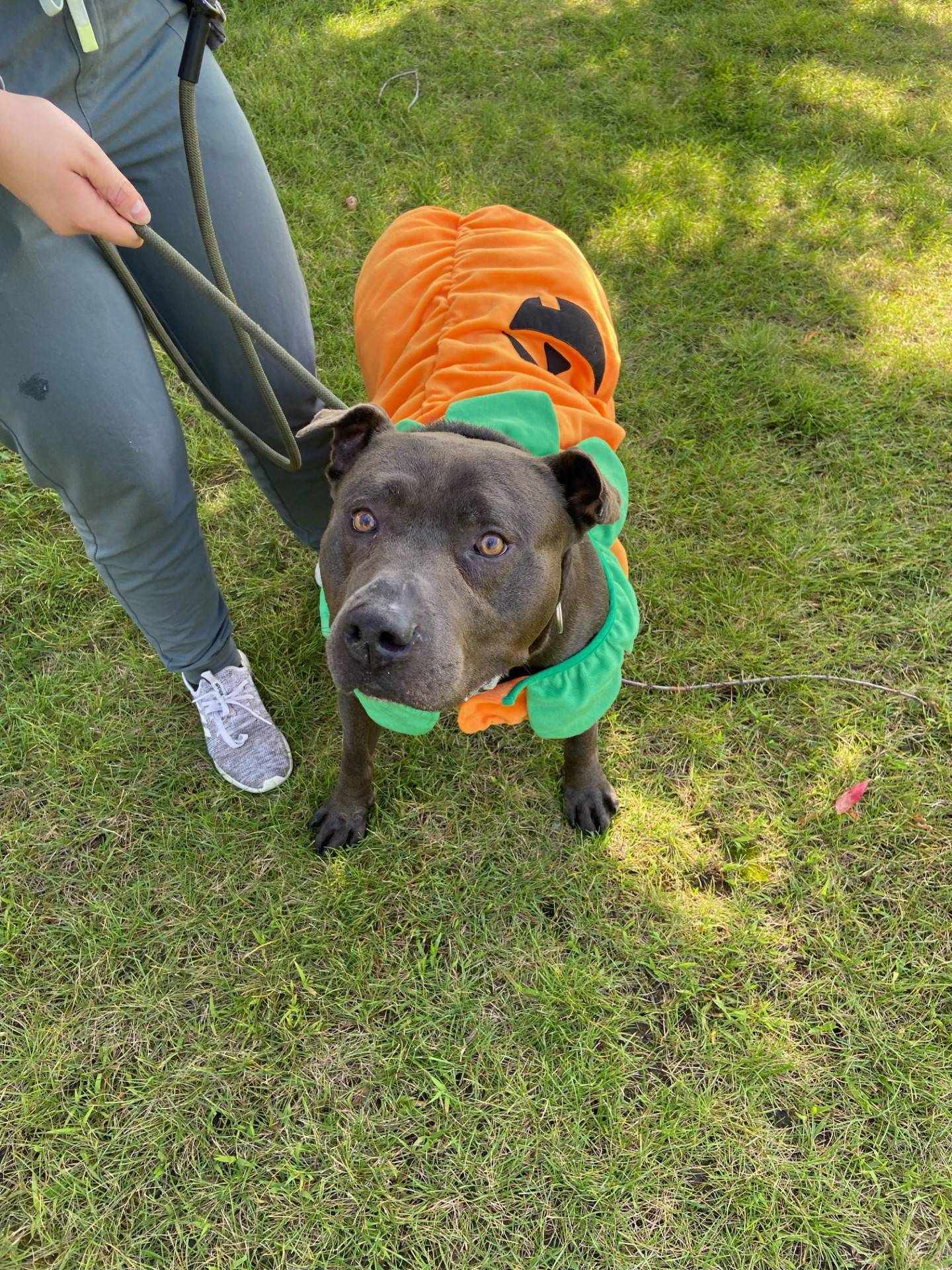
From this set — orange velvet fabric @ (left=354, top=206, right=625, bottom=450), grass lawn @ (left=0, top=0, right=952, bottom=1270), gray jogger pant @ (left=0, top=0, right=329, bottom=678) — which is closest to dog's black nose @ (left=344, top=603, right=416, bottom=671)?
gray jogger pant @ (left=0, top=0, right=329, bottom=678)

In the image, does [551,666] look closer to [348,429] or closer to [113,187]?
[348,429]

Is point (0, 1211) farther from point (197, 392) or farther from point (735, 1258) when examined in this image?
point (197, 392)

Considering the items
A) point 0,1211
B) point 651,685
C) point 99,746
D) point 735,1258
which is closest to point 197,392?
point 99,746

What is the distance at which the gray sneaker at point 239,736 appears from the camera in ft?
10.1

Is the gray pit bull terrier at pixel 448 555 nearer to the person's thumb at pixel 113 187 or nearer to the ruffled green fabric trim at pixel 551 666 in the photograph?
the ruffled green fabric trim at pixel 551 666

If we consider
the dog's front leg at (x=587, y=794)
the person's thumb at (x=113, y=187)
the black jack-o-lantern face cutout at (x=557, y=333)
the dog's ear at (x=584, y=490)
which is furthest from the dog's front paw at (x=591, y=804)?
the person's thumb at (x=113, y=187)

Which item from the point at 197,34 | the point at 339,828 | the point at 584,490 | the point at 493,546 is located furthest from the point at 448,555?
the point at 197,34

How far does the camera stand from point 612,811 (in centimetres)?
301

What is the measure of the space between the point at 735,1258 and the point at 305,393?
9.63ft

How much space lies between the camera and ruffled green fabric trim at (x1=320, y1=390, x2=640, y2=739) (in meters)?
2.43

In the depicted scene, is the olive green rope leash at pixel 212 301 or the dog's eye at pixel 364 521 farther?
the dog's eye at pixel 364 521

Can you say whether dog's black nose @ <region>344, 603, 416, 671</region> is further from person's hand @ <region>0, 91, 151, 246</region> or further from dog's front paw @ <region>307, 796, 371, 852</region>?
dog's front paw @ <region>307, 796, 371, 852</region>

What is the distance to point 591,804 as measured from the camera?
2.97 m

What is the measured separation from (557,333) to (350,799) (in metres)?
1.80
